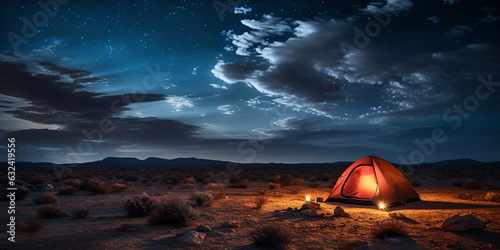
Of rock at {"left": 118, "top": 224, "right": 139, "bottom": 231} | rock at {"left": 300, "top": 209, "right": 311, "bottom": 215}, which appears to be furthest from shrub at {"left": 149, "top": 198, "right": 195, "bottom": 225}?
rock at {"left": 300, "top": 209, "right": 311, "bottom": 215}

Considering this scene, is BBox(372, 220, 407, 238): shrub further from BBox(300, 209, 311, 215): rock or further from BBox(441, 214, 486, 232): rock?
BBox(300, 209, 311, 215): rock

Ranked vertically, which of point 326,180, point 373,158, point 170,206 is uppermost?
point 373,158

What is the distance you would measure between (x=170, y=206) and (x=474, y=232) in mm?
7972

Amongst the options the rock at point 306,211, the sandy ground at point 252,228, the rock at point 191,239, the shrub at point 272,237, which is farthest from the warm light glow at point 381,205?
the rock at point 191,239

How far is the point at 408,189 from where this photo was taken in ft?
39.5

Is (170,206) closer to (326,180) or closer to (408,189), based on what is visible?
(408,189)

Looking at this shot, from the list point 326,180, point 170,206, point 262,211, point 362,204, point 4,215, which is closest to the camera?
point 170,206

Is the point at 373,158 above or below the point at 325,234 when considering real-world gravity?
above

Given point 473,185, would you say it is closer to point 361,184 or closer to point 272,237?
point 361,184

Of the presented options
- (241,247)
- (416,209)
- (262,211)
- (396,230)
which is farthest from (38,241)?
(416,209)

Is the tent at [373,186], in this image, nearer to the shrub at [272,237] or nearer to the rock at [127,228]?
the shrub at [272,237]

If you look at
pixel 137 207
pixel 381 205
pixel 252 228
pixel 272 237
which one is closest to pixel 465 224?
pixel 381 205

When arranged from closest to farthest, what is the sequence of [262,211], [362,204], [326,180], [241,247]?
[241,247]
[262,211]
[362,204]
[326,180]

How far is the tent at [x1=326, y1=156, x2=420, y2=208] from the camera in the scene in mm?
11039
